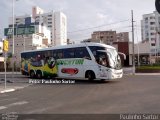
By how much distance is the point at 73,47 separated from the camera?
28031 mm

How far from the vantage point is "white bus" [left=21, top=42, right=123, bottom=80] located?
2492 centimetres

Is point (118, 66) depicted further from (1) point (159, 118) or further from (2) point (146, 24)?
(2) point (146, 24)

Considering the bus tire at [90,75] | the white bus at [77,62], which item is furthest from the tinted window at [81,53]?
the bus tire at [90,75]

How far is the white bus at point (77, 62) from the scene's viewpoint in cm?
2492

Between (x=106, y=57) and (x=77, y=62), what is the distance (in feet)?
11.8

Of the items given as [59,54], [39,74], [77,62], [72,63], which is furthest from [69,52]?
[39,74]

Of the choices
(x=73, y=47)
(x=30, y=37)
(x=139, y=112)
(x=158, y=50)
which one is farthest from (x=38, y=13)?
(x=139, y=112)

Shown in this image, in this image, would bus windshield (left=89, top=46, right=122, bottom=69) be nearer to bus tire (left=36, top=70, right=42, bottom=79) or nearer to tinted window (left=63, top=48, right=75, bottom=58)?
tinted window (left=63, top=48, right=75, bottom=58)

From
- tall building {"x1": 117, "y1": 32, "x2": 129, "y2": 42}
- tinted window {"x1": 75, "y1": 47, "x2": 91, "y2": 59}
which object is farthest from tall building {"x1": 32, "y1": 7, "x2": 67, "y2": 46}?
tinted window {"x1": 75, "y1": 47, "x2": 91, "y2": 59}

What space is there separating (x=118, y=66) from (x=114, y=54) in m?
1.10

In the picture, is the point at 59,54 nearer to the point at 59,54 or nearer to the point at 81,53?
the point at 59,54

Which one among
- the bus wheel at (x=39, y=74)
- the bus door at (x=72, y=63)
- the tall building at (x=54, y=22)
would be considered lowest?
the bus wheel at (x=39, y=74)

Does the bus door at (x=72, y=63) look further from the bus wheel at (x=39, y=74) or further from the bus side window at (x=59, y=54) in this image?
the bus wheel at (x=39, y=74)

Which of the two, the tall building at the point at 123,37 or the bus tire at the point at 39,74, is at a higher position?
the tall building at the point at 123,37
